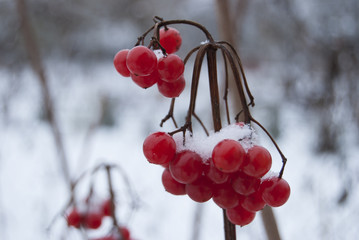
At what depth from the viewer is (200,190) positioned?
298mm

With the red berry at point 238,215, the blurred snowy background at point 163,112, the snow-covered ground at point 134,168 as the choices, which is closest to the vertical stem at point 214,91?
the red berry at point 238,215

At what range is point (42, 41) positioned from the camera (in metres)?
3.61

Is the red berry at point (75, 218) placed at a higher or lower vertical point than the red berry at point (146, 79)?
lower

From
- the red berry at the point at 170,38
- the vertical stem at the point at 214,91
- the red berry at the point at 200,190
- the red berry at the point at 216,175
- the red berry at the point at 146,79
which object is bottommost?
the red berry at the point at 200,190

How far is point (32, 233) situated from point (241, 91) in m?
2.22

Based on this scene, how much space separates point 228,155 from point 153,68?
4.1 inches

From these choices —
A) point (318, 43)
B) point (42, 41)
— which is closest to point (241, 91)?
point (318, 43)

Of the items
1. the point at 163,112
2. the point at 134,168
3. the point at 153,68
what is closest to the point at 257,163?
the point at 153,68

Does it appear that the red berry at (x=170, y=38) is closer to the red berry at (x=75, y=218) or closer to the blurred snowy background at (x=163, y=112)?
the blurred snowy background at (x=163, y=112)

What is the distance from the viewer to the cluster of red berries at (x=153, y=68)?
289 millimetres

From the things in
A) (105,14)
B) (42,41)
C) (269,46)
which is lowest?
(269,46)

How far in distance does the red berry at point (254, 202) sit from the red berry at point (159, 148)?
0.08 meters

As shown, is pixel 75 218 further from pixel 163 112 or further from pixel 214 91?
pixel 163 112

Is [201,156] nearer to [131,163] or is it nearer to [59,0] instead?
[59,0]
